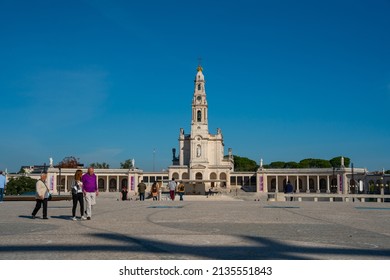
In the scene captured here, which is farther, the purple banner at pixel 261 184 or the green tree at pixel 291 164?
the green tree at pixel 291 164

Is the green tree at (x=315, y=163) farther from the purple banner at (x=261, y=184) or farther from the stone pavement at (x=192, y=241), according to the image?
the stone pavement at (x=192, y=241)

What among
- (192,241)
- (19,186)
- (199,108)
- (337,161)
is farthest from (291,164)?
(192,241)

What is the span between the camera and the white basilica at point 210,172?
9788 cm

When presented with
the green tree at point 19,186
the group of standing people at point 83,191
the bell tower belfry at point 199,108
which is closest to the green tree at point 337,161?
the bell tower belfry at point 199,108

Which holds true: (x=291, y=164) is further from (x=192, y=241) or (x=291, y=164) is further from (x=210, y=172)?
(x=192, y=241)

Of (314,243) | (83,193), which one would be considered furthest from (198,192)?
(314,243)

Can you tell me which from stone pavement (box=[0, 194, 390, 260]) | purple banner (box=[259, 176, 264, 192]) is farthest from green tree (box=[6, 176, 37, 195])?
stone pavement (box=[0, 194, 390, 260])

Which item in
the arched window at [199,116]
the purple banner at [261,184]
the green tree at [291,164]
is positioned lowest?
the purple banner at [261,184]

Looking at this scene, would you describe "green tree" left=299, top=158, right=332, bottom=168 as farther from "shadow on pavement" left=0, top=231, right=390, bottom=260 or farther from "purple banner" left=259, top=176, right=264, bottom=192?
"shadow on pavement" left=0, top=231, right=390, bottom=260

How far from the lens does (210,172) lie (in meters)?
101

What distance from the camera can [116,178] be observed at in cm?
11044

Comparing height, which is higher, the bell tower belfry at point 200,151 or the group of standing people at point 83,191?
the bell tower belfry at point 200,151

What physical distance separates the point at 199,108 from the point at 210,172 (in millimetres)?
14279
